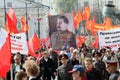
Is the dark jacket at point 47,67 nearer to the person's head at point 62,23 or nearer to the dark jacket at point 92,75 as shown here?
the person's head at point 62,23

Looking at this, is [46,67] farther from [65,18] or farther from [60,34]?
[65,18]

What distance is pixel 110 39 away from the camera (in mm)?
13070

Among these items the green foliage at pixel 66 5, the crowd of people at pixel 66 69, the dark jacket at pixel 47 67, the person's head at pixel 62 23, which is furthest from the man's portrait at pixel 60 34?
the green foliage at pixel 66 5

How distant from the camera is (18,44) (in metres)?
12.8

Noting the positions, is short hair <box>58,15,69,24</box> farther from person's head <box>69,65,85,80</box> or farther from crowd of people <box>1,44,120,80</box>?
person's head <box>69,65,85,80</box>

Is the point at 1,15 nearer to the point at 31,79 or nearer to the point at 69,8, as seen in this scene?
the point at 69,8

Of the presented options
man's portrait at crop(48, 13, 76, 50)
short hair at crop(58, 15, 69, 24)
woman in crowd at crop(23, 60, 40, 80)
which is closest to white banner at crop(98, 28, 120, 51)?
man's portrait at crop(48, 13, 76, 50)

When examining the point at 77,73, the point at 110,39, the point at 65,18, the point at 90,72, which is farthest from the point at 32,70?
the point at 65,18

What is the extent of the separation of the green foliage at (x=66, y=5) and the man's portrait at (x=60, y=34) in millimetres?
75246

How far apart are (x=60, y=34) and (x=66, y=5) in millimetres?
77514

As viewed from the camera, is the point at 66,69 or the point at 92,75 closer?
the point at 92,75

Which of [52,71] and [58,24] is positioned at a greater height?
[58,24]

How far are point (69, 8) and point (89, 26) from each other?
58.1 metres

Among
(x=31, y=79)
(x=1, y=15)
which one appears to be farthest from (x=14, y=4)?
(x=31, y=79)
